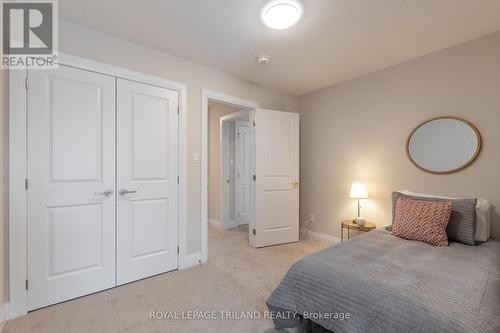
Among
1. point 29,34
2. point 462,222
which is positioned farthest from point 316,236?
point 29,34

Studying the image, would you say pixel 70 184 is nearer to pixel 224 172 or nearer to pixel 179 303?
pixel 179 303

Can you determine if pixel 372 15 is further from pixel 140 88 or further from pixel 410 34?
pixel 140 88

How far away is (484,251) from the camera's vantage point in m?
1.82

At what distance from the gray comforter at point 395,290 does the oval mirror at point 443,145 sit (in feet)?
2.99

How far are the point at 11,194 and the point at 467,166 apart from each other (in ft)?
13.5

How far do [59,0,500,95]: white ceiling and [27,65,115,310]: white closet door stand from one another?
613mm

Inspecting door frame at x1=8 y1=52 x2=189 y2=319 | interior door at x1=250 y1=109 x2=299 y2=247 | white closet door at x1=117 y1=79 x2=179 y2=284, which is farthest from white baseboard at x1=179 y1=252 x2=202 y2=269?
door frame at x1=8 y1=52 x2=189 y2=319

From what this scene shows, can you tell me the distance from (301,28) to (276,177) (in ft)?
6.60

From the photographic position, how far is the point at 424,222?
208cm

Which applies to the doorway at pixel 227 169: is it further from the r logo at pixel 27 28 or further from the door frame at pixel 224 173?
the r logo at pixel 27 28

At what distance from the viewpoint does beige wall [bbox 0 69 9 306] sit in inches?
67.6

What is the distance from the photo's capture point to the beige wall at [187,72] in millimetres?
2104

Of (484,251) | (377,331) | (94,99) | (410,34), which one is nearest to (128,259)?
(94,99)

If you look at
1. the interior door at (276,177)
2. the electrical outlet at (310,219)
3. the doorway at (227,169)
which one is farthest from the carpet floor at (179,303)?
the doorway at (227,169)
